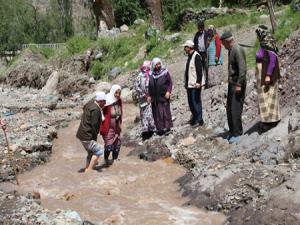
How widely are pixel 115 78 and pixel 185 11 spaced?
6.37 meters

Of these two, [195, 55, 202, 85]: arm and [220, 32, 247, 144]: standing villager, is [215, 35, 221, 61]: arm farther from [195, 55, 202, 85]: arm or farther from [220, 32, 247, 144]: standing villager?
[220, 32, 247, 144]: standing villager

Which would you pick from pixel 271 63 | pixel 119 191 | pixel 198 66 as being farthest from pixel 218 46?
pixel 119 191

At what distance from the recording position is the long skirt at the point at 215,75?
37.6 feet

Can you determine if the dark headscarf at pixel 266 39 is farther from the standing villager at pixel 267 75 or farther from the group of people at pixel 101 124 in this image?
the group of people at pixel 101 124

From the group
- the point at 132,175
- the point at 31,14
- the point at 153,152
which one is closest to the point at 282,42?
the point at 153,152

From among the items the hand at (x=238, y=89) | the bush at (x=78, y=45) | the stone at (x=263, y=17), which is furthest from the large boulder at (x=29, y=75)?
the hand at (x=238, y=89)

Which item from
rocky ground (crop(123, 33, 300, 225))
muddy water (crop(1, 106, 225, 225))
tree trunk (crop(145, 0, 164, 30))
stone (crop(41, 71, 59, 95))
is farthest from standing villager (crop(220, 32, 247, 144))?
tree trunk (crop(145, 0, 164, 30))

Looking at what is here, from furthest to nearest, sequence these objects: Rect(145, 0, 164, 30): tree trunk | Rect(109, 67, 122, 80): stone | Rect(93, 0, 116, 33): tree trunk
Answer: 1. Rect(93, 0, 116, 33): tree trunk
2. Rect(145, 0, 164, 30): tree trunk
3. Rect(109, 67, 122, 80): stone

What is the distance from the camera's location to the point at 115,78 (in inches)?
724

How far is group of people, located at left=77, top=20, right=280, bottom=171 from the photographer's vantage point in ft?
25.1

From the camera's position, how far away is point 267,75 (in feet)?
24.6

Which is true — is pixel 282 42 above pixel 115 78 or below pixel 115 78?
above

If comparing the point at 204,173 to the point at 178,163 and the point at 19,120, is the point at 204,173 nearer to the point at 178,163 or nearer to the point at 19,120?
the point at 178,163

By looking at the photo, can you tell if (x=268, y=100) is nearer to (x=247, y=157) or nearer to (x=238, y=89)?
(x=238, y=89)
